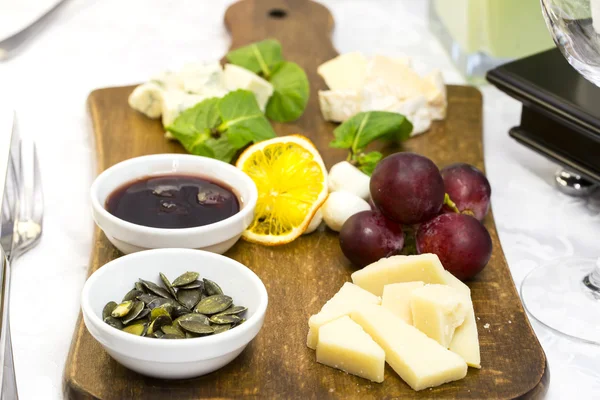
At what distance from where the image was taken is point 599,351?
3.63 feet

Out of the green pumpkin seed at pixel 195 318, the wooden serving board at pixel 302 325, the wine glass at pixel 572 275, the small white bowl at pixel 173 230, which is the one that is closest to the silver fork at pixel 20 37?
the wooden serving board at pixel 302 325

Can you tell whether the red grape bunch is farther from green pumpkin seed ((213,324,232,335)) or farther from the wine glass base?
green pumpkin seed ((213,324,232,335))

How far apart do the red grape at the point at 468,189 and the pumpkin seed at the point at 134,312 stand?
520 millimetres

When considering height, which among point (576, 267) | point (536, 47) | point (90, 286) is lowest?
point (576, 267)

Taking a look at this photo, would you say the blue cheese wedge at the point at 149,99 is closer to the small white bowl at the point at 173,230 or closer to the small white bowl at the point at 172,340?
the small white bowl at the point at 173,230

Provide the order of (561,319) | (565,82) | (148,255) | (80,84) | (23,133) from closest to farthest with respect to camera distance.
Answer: (148,255) < (561,319) < (565,82) < (23,133) < (80,84)

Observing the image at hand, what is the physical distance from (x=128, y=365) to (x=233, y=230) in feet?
0.94

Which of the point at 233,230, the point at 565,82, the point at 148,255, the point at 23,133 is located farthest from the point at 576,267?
the point at 23,133

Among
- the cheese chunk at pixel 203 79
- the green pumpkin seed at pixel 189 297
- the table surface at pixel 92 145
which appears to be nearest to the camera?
the green pumpkin seed at pixel 189 297

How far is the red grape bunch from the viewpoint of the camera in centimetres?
113

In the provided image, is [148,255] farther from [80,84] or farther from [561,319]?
[80,84]

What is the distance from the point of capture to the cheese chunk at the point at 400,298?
1.01 m

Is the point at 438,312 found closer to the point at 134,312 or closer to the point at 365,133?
the point at 134,312

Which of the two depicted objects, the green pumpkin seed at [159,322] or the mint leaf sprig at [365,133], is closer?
the green pumpkin seed at [159,322]
